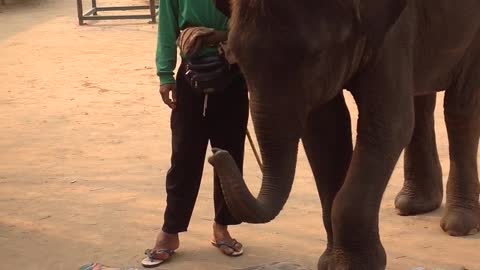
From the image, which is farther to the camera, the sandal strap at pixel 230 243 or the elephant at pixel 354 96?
the sandal strap at pixel 230 243

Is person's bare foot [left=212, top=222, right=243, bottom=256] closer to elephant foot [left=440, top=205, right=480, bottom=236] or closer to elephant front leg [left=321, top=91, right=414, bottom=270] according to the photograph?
elephant front leg [left=321, top=91, right=414, bottom=270]

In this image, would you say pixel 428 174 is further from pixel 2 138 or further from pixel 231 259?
pixel 2 138

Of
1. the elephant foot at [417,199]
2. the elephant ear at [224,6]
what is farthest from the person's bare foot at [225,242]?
the elephant ear at [224,6]

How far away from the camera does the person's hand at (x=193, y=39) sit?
4.04 metres

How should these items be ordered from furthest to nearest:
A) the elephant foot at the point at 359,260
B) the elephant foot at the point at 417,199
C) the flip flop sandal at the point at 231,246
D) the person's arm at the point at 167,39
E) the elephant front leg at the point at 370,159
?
1. the elephant foot at the point at 417,199
2. the flip flop sandal at the point at 231,246
3. the person's arm at the point at 167,39
4. the elephant foot at the point at 359,260
5. the elephant front leg at the point at 370,159

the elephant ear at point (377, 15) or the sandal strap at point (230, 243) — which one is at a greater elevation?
the elephant ear at point (377, 15)

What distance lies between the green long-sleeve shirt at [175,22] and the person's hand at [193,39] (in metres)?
0.08

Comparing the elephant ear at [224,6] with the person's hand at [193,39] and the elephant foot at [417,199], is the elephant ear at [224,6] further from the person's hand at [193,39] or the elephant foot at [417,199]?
the elephant foot at [417,199]

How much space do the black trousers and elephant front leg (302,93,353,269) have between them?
16.6 inches

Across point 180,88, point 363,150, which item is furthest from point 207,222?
point 363,150

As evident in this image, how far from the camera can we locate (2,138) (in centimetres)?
719

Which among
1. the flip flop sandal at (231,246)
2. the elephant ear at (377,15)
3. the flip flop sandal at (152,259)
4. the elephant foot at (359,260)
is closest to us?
the elephant ear at (377,15)

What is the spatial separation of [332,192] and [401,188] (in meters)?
1.49

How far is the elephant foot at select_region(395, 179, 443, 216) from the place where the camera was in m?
5.12
